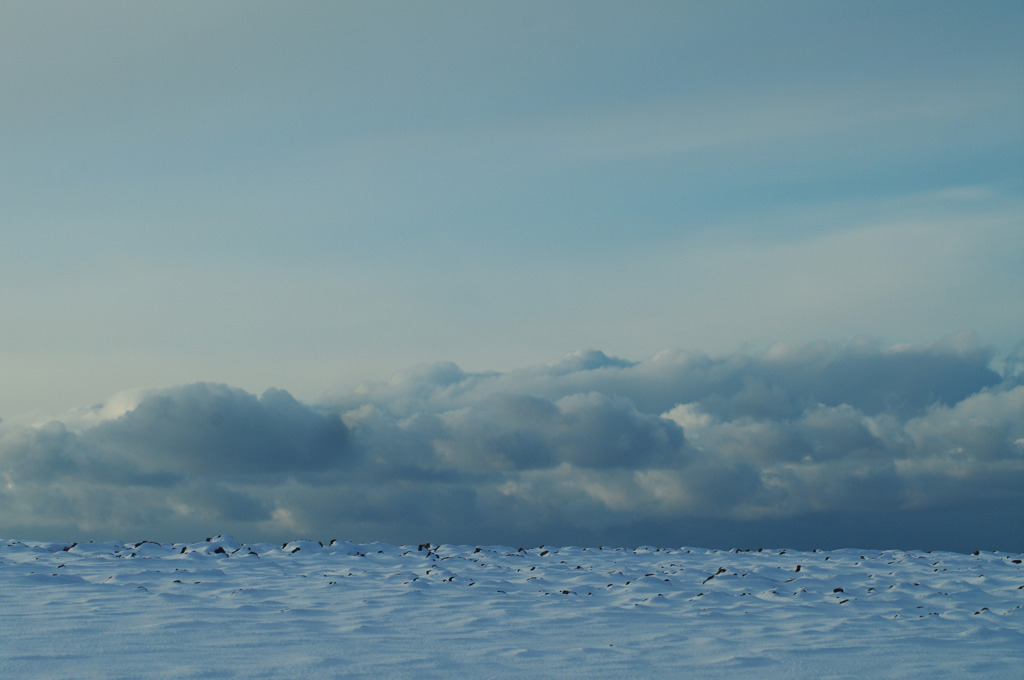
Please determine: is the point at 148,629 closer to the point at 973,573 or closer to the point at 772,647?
the point at 772,647

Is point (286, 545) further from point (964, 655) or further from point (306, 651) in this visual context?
point (964, 655)

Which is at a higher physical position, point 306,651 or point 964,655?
point 306,651

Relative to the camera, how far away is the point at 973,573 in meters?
20.2

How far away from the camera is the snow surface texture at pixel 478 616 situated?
10273 mm

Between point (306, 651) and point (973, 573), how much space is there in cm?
1765

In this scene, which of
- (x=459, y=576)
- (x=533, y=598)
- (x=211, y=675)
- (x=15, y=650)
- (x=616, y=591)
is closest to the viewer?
(x=211, y=675)

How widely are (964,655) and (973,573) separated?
32.3 feet

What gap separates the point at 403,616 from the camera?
43.2 feet

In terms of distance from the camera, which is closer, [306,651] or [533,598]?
[306,651]

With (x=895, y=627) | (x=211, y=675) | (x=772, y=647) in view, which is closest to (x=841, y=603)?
(x=895, y=627)

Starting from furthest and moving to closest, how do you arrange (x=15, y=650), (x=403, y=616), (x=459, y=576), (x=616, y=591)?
(x=459, y=576) < (x=616, y=591) < (x=403, y=616) < (x=15, y=650)

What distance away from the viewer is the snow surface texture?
404 inches

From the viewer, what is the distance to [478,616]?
43.9ft

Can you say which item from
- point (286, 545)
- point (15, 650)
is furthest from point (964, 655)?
point (286, 545)
